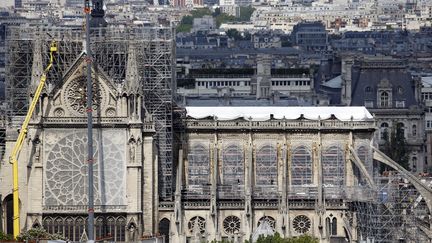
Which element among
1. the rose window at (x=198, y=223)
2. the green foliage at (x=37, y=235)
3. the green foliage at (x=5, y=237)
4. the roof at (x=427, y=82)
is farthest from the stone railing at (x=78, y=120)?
A: the roof at (x=427, y=82)

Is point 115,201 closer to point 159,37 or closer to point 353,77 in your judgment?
point 159,37

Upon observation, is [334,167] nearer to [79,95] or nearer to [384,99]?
[79,95]

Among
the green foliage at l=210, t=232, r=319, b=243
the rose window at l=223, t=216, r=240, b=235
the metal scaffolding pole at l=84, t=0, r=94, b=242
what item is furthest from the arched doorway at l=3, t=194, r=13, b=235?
the green foliage at l=210, t=232, r=319, b=243

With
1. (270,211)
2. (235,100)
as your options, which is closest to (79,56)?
(270,211)

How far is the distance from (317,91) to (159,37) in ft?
178

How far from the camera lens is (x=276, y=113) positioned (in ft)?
410

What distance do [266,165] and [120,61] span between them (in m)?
7.88

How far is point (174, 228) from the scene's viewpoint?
119m

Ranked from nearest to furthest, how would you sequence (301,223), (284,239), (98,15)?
(284,239)
(301,223)
(98,15)

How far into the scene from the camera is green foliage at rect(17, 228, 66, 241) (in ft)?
349

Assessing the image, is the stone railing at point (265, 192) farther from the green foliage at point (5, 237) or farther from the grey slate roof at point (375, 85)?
the grey slate roof at point (375, 85)

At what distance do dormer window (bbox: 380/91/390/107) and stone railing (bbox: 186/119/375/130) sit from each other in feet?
122

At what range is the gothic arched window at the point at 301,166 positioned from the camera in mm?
123106

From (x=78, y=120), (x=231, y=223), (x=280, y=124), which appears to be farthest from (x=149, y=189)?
(x=280, y=124)
